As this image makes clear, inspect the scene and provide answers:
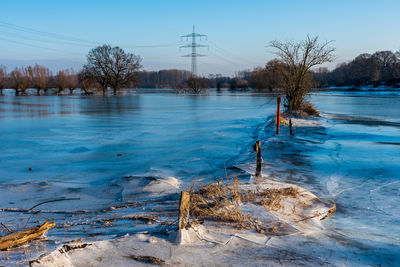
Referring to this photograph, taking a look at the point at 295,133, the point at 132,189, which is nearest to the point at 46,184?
the point at 132,189

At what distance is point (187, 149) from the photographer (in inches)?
405

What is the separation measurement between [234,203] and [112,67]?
5617cm

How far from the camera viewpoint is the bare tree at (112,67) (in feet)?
183

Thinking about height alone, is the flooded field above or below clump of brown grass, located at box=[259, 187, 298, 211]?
below

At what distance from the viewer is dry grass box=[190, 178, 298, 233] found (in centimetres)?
392

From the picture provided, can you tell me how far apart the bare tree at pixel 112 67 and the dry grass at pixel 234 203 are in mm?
54296

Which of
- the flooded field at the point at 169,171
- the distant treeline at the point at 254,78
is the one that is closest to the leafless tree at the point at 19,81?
the distant treeline at the point at 254,78

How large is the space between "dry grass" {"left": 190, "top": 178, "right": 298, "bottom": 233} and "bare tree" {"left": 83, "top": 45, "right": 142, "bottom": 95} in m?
54.3

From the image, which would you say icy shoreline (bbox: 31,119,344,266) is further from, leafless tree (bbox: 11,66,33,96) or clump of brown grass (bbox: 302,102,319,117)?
leafless tree (bbox: 11,66,33,96)

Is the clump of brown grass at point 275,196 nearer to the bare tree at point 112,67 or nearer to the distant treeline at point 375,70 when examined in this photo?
the bare tree at point 112,67

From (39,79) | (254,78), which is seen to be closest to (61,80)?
(39,79)

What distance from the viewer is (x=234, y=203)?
4.30m

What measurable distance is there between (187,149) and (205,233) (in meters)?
6.74

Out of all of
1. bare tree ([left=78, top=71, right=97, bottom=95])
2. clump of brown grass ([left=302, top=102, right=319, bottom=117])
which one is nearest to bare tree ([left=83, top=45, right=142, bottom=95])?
bare tree ([left=78, top=71, right=97, bottom=95])
